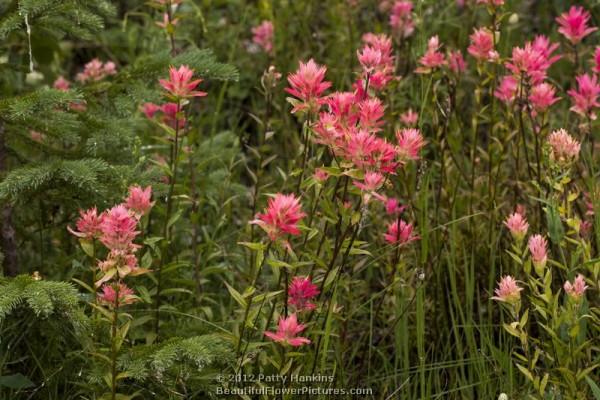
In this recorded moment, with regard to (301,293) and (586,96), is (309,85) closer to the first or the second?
(301,293)

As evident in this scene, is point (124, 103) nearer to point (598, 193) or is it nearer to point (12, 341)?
point (12, 341)

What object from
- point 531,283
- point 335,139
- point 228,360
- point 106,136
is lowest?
point 228,360

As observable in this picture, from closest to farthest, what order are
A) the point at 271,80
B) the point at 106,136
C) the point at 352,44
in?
the point at 271,80 < the point at 106,136 < the point at 352,44

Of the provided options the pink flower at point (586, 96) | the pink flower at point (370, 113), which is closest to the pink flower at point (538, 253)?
the pink flower at point (370, 113)

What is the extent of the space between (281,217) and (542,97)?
120cm

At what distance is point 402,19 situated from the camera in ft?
13.0

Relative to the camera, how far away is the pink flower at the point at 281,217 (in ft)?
6.51

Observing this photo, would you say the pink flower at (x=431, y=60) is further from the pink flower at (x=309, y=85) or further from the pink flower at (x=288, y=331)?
the pink flower at (x=288, y=331)

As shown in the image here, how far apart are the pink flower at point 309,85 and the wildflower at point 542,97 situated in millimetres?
918

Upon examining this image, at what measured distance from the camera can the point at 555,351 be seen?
2.32 meters

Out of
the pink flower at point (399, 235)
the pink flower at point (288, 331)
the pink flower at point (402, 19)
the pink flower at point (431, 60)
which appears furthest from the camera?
the pink flower at point (402, 19)

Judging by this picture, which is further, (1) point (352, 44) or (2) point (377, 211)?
(1) point (352, 44)

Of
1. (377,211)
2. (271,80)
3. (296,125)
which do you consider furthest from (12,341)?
(296,125)

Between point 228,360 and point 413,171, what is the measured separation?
57.2 inches
